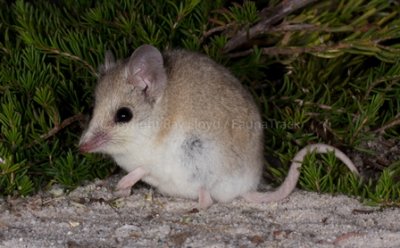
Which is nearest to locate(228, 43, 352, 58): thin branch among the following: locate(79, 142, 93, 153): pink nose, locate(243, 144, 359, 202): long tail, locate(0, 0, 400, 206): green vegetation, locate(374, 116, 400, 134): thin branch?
locate(0, 0, 400, 206): green vegetation

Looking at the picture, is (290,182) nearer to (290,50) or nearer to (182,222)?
(182,222)

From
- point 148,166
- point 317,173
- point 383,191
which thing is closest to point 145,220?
point 148,166

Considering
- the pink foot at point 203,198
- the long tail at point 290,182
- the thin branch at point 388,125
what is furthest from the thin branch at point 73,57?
the thin branch at point 388,125

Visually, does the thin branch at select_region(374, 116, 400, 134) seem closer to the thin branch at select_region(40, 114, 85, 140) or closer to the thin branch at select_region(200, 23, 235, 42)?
the thin branch at select_region(200, 23, 235, 42)

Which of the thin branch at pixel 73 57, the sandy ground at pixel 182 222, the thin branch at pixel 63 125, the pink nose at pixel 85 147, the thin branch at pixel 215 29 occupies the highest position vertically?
the thin branch at pixel 215 29

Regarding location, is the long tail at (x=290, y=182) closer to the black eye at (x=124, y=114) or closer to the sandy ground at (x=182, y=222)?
the sandy ground at (x=182, y=222)

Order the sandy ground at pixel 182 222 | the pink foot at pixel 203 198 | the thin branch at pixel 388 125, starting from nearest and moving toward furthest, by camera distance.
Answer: the sandy ground at pixel 182 222, the pink foot at pixel 203 198, the thin branch at pixel 388 125

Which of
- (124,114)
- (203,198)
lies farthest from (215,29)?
(203,198)
